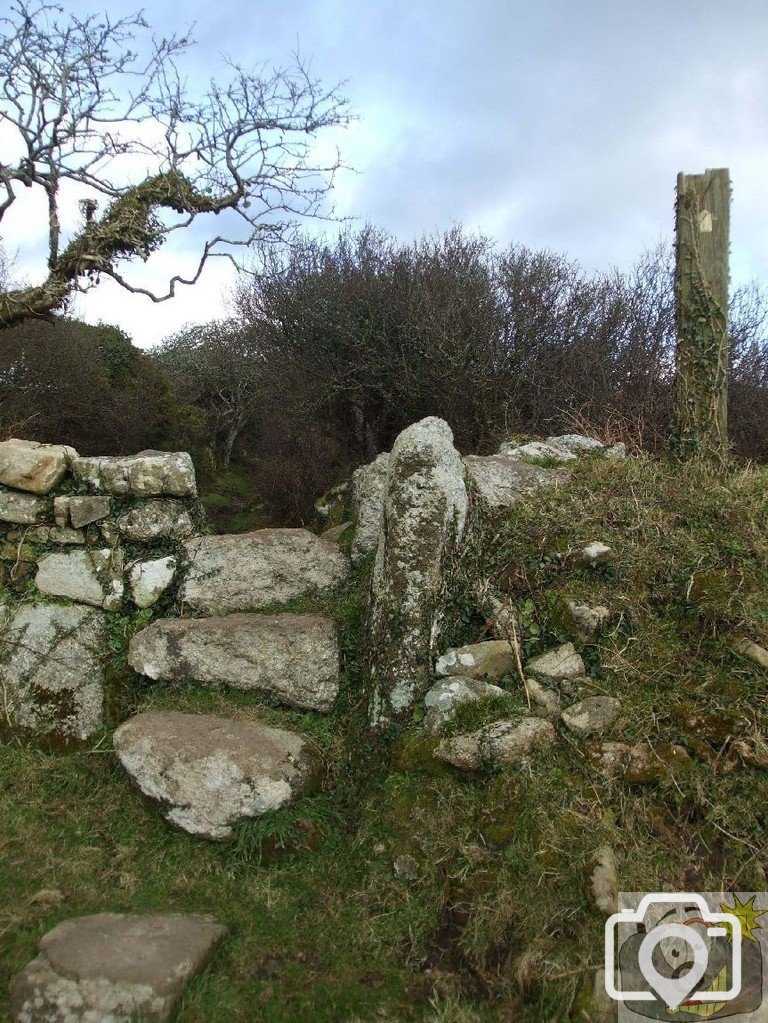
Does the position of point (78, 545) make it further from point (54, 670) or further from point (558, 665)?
point (558, 665)

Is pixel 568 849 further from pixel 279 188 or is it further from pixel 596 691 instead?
pixel 279 188

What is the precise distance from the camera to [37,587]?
527 cm

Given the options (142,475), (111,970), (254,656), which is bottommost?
(111,970)

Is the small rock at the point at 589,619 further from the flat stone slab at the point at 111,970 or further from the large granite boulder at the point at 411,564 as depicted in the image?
the flat stone slab at the point at 111,970

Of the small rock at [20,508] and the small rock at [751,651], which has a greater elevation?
the small rock at [20,508]

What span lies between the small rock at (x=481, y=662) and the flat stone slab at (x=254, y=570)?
1.32 metres

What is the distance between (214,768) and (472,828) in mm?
1465

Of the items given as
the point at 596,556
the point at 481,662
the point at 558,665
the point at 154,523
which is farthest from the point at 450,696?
the point at 154,523

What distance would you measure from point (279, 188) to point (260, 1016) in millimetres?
9193

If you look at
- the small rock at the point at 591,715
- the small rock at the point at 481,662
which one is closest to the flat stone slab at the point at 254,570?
the small rock at the point at 481,662

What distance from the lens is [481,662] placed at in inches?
162

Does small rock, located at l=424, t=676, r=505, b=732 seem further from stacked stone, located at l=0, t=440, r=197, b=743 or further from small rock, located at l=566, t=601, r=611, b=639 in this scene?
stacked stone, located at l=0, t=440, r=197, b=743

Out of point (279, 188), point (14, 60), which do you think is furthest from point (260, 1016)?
point (14, 60)

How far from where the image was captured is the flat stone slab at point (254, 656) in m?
4.50
